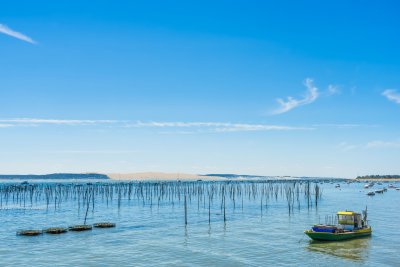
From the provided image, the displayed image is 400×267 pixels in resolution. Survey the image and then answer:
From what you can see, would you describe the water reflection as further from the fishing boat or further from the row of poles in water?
the row of poles in water

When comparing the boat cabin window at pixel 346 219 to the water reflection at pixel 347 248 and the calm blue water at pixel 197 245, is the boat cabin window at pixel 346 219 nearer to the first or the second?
the water reflection at pixel 347 248

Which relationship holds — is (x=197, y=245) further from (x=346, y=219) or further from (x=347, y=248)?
(x=346, y=219)

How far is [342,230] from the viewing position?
44844mm

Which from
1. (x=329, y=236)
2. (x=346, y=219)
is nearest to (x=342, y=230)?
(x=329, y=236)

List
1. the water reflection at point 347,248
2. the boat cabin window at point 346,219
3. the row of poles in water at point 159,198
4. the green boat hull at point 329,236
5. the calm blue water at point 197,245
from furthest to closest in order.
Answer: the row of poles in water at point 159,198 → the boat cabin window at point 346,219 → the green boat hull at point 329,236 → the water reflection at point 347,248 → the calm blue water at point 197,245

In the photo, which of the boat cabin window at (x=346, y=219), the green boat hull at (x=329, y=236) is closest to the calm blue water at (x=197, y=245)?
the green boat hull at (x=329, y=236)

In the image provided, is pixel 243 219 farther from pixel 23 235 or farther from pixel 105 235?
pixel 23 235

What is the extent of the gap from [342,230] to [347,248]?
146 inches

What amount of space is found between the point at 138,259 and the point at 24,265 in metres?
9.89

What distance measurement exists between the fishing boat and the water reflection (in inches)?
22.8

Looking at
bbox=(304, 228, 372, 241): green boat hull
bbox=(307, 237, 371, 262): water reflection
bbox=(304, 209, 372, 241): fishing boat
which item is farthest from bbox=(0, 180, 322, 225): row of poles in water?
bbox=(307, 237, 371, 262): water reflection

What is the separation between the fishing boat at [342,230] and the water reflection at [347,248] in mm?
579

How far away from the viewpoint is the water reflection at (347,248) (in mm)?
37900

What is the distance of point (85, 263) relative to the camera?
115 ft
